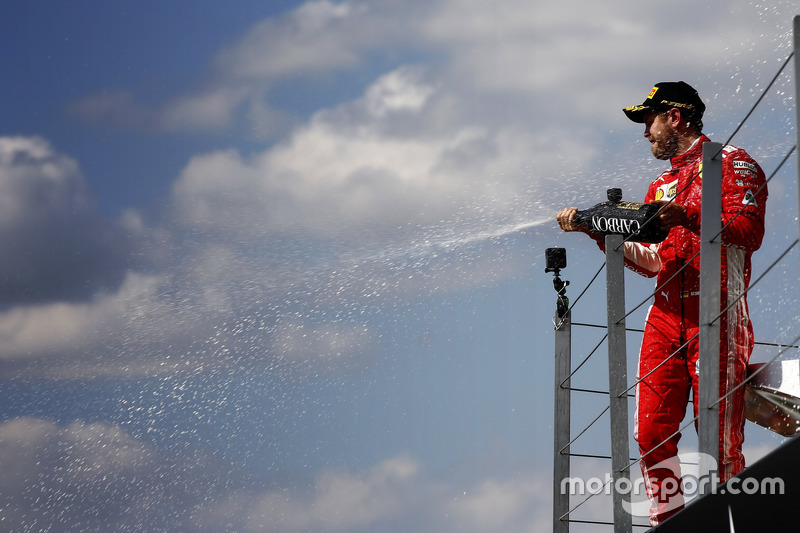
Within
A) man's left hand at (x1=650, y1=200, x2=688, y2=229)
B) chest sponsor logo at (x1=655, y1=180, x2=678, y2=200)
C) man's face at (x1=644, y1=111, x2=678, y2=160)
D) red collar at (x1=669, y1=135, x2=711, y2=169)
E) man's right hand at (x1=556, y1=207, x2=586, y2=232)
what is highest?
man's face at (x1=644, y1=111, x2=678, y2=160)

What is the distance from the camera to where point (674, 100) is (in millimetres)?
5418

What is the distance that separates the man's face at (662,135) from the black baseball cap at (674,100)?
0.16 ft

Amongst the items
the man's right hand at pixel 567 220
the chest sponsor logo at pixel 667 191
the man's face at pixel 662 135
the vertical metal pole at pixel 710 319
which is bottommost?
the vertical metal pole at pixel 710 319

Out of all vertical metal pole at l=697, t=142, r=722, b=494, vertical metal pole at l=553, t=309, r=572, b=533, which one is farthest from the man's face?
vertical metal pole at l=697, t=142, r=722, b=494

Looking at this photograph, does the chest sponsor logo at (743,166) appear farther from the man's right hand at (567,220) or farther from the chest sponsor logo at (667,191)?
the man's right hand at (567,220)

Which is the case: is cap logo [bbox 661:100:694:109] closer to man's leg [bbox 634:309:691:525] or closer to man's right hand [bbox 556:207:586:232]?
man's right hand [bbox 556:207:586:232]

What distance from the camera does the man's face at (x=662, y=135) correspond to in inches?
215

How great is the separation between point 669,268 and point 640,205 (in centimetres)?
55

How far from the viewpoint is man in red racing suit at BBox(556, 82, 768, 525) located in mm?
4641

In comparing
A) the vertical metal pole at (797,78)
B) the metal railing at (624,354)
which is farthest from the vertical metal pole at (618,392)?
the vertical metal pole at (797,78)

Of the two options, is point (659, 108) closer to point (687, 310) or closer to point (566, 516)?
point (687, 310)

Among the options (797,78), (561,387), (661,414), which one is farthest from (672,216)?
(797,78)

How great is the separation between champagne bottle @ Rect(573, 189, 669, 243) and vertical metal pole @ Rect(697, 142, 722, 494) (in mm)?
735

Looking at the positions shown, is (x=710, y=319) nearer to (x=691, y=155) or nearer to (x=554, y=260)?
(x=691, y=155)
